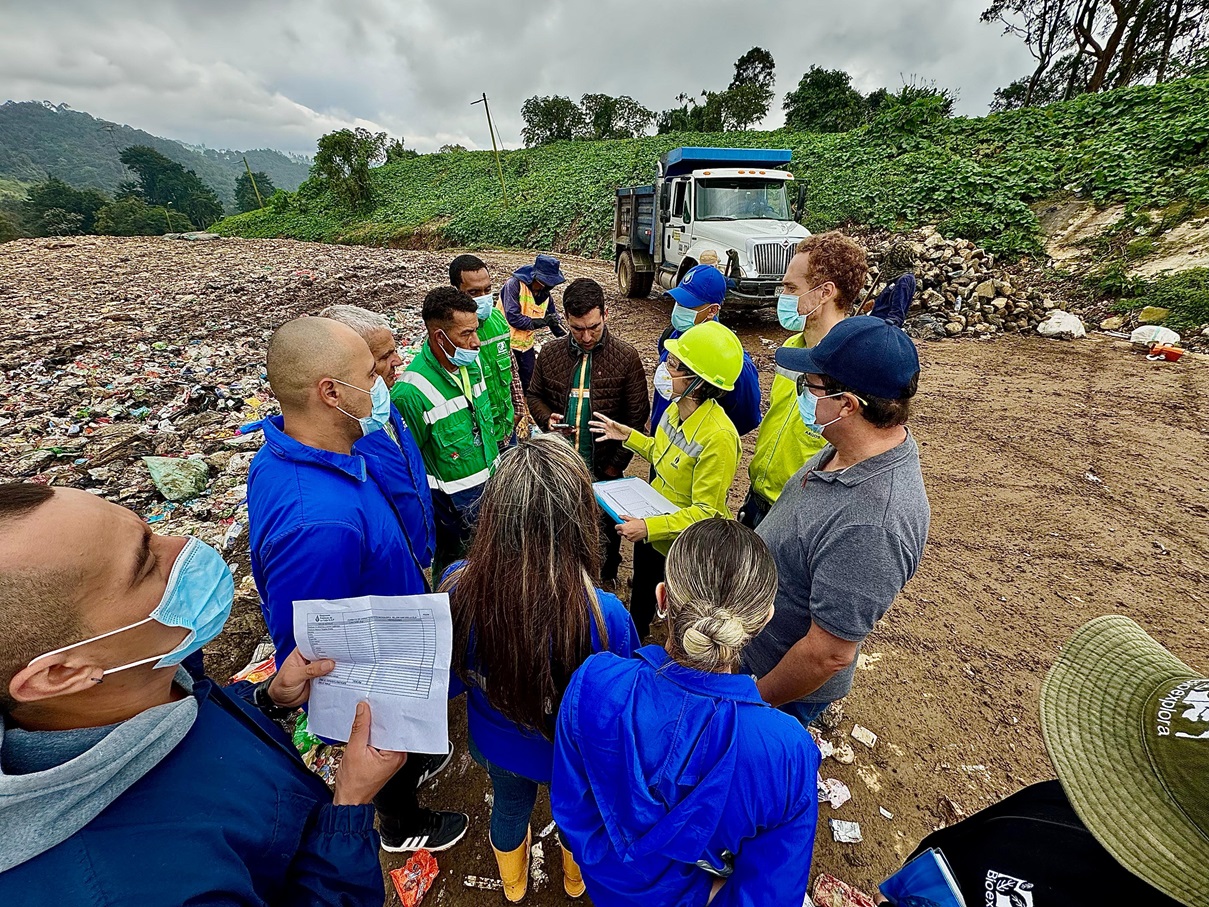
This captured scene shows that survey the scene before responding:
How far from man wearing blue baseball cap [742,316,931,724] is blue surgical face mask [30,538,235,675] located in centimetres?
162

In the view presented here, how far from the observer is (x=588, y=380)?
11.0 feet

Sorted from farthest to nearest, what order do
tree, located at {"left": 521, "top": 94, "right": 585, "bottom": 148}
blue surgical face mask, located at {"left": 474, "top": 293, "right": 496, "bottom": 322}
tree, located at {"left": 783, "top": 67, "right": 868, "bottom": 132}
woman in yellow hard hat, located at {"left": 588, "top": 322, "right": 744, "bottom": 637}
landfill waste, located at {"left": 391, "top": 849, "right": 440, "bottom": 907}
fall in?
tree, located at {"left": 521, "top": 94, "right": 585, "bottom": 148}, tree, located at {"left": 783, "top": 67, "right": 868, "bottom": 132}, blue surgical face mask, located at {"left": 474, "top": 293, "right": 496, "bottom": 322}, woman in yellow hard hat, located at {"left": 588, "top": 322, "right": 744, "bottom": 637}, landfill waste, located at {"left": 391, "top": 849, "right": 440, "bottom": 907}

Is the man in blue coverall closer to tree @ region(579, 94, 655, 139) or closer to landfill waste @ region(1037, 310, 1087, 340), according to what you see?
landfill waste @ region(1037, 310, 1087, 340)

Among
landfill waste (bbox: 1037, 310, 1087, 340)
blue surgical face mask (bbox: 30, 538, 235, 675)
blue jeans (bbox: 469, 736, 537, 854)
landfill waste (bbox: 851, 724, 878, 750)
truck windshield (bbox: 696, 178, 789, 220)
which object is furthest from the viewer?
truck windshield (bbox: 696, 178, 789, 220)

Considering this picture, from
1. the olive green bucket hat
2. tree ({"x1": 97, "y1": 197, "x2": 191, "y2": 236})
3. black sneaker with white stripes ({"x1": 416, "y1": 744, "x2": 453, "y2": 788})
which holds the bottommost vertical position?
black sneaker with white stripes ({"x1": 416, "y1": 744, "x2": 453, "y2": 788})

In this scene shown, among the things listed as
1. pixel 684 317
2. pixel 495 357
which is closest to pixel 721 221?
pixel 684 317

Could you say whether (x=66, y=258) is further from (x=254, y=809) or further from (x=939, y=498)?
(x=939, y=498)

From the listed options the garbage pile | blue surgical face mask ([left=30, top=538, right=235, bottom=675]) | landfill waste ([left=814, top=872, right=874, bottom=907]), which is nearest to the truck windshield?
the garbage pile

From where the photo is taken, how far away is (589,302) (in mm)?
3145

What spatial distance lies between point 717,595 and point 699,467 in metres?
1.19

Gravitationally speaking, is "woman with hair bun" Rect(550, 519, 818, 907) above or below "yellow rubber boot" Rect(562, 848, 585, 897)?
above

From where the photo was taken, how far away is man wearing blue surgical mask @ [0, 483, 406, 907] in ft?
2.52

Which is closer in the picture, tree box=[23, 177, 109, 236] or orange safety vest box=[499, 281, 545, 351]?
orange safety vest box=[499, 281, 545, 351]

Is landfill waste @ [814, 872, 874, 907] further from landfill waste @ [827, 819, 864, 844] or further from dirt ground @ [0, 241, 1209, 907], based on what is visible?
landfill waste @ [827, 819, 864, 844]
